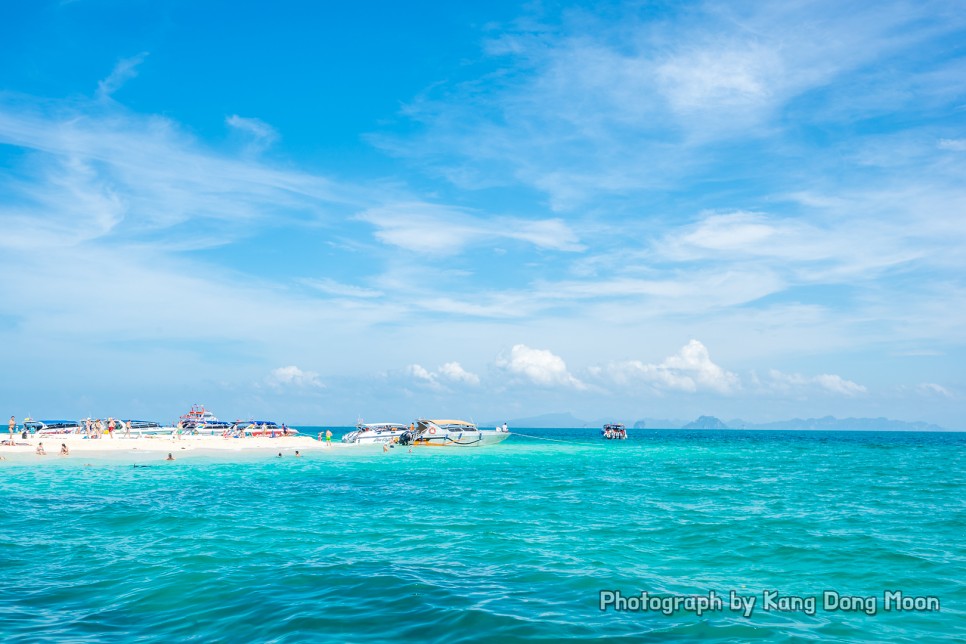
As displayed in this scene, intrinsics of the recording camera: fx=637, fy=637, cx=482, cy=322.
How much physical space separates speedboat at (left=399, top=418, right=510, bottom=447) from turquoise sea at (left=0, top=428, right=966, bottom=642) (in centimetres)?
4879

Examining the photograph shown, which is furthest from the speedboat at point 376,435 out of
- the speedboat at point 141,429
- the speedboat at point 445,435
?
the speedboat at point 141,429

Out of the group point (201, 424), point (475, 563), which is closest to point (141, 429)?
point (201, 424)

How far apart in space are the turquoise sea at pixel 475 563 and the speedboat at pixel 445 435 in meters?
48.8

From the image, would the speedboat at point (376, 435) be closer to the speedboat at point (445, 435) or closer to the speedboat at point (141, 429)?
the speedboat at point (445, 435)

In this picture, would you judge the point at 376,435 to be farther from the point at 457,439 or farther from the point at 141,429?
the point at 141,429

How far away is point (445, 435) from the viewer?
281ft

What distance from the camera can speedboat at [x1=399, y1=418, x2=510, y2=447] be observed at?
84375 mm

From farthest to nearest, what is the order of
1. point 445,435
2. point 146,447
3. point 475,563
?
point 445,435 → point 146,447 → point 475,563

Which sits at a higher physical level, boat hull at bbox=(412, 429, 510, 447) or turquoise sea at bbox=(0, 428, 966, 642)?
turquoise sea at bbox=(0, 428, 966, 642)

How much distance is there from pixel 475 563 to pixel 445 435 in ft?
228

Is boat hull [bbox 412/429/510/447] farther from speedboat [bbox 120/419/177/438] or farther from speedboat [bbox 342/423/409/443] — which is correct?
speedboat [bbox 120/419/177/438]

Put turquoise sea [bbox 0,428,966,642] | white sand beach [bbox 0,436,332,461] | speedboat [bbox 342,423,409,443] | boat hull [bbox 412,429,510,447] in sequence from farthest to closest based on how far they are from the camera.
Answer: speedboat [bbox 342,423,409,443] → boat hull [bbox 412,429,510,447] → white sand beach [bbox 0,436,332,461] → turquoise sea [bbox 0,428,966,642]

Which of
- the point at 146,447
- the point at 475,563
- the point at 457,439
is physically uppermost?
the point at 475,563

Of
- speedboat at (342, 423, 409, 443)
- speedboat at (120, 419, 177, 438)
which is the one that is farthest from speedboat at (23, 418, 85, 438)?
speedboat at (342, 423, 409, 443)
